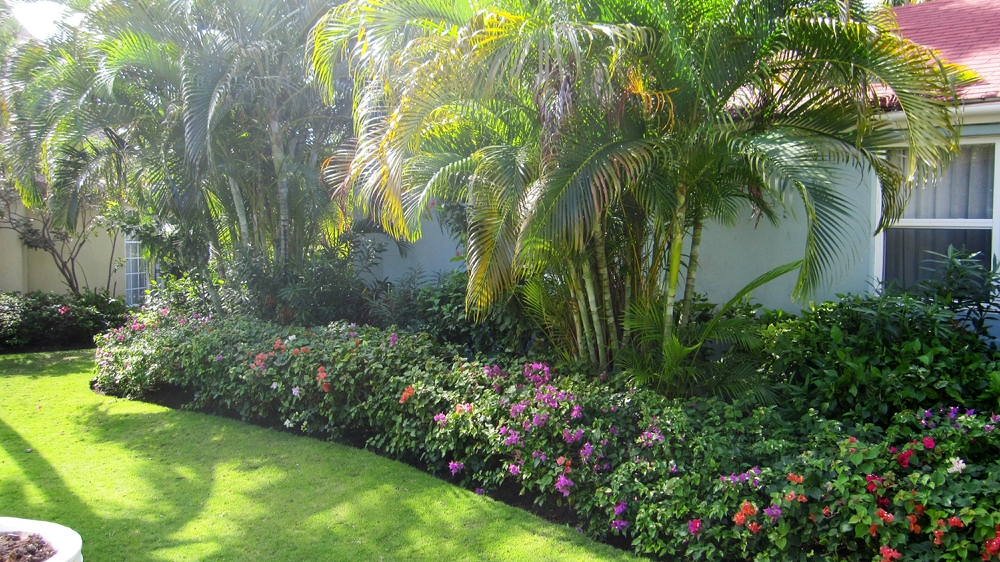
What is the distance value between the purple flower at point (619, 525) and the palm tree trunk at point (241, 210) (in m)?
6.56

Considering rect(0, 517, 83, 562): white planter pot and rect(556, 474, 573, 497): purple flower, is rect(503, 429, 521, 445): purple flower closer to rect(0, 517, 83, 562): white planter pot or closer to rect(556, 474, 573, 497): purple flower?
rect(556, 474, 573, 497): purple flower

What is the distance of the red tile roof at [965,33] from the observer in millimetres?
5883

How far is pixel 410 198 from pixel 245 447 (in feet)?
8.97

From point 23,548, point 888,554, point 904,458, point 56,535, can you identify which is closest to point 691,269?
point 904,458

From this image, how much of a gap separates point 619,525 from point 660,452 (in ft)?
1.67

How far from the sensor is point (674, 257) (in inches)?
206

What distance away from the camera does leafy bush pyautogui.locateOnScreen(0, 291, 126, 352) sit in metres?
12.8

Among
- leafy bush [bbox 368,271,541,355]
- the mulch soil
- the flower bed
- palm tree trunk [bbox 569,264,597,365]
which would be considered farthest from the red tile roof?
the mulch soil

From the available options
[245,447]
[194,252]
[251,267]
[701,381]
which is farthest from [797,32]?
→ [194,252]

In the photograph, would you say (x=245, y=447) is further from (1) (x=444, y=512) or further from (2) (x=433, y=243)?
(2) (x=433, y=243)

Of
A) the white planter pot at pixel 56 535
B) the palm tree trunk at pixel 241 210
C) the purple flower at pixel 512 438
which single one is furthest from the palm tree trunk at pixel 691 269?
the palm tree trunk at pixel 241 210

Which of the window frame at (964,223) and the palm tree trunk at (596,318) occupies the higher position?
the window frame at (964,223)

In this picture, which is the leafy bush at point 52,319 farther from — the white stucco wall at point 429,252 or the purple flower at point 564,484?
the purple flower at point 564,484

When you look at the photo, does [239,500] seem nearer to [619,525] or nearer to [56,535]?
[56,535]
